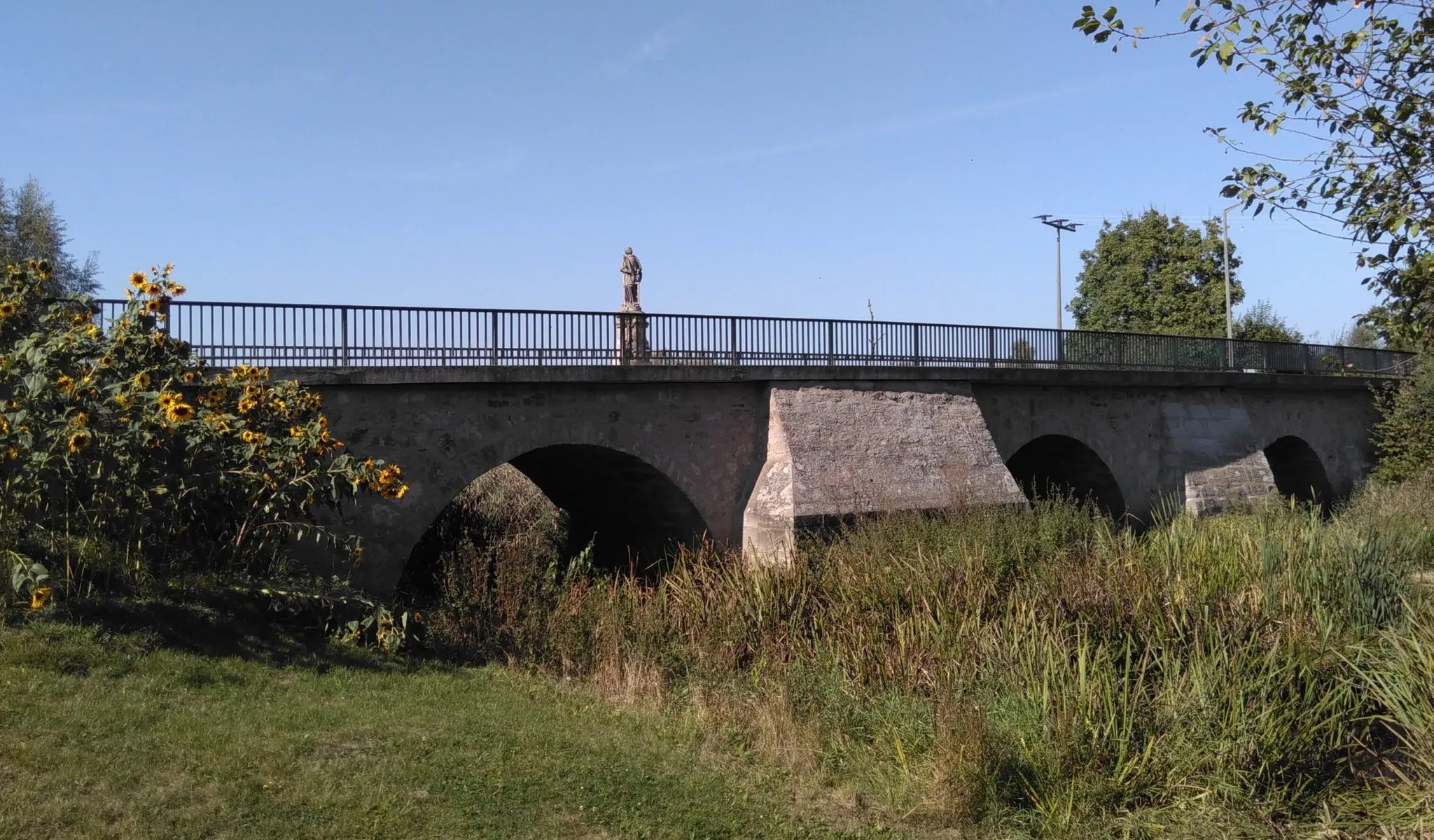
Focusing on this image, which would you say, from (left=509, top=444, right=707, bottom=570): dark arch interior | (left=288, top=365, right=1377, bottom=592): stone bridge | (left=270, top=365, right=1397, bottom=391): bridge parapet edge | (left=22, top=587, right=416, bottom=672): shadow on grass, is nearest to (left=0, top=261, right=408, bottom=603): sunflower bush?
(left=22, top=587, right=416, bottom=672): shadow on grass

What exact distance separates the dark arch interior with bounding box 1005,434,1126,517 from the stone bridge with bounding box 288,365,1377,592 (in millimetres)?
37

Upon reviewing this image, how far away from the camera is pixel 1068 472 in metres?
19.4

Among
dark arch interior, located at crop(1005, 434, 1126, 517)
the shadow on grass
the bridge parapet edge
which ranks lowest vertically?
the shadow on grass

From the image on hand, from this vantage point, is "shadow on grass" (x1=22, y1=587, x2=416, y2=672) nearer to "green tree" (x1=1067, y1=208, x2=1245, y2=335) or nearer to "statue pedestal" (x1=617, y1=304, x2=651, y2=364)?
"statue pedestal" (x1=617, y1=304, x2=651, y2=364)

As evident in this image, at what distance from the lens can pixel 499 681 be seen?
7.94 metres

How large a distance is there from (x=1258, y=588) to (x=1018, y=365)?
379 inches

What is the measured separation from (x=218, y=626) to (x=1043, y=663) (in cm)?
551

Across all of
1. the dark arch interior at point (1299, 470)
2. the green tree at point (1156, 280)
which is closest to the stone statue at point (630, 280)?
the dark arch interior at point (1299, 470)

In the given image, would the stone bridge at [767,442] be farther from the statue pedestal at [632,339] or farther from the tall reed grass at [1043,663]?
the tall reed grass at [1043,663]

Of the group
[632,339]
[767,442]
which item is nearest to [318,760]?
[632,339]

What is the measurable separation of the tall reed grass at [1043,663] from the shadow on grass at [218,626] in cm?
136

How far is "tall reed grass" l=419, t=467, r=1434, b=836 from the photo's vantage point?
5.89 meters

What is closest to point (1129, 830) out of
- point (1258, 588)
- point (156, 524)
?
point (1258, 588)

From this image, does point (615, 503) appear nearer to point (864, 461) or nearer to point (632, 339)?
point (632, 339)
